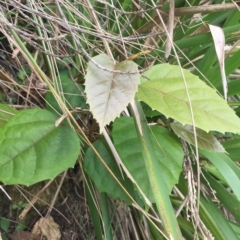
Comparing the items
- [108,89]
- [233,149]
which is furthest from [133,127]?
[233,149]

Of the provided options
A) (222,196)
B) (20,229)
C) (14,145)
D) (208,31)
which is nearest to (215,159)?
(222,196)

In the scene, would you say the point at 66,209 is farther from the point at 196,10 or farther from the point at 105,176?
the point at 196,10

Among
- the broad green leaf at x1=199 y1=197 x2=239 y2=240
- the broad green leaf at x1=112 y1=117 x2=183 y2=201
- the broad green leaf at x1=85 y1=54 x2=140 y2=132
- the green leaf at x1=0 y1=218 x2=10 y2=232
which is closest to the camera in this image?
the broad green leaf at x1=85 y1=54 x2=140 y2=132

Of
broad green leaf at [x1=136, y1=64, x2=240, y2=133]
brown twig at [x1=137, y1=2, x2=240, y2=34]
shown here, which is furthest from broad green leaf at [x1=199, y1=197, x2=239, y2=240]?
brown twig at [x1=137, y1=2, x2=240, y2=34]

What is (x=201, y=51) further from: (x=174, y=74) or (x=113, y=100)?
(x=113, y=100)

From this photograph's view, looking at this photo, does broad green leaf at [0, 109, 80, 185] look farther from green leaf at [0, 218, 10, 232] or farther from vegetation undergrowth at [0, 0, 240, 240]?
green leaf at [0, 218, 10, 232]

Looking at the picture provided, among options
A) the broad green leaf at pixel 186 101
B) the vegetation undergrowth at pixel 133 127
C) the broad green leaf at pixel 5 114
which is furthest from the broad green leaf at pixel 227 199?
the broad green leaf at pixel 5 114
